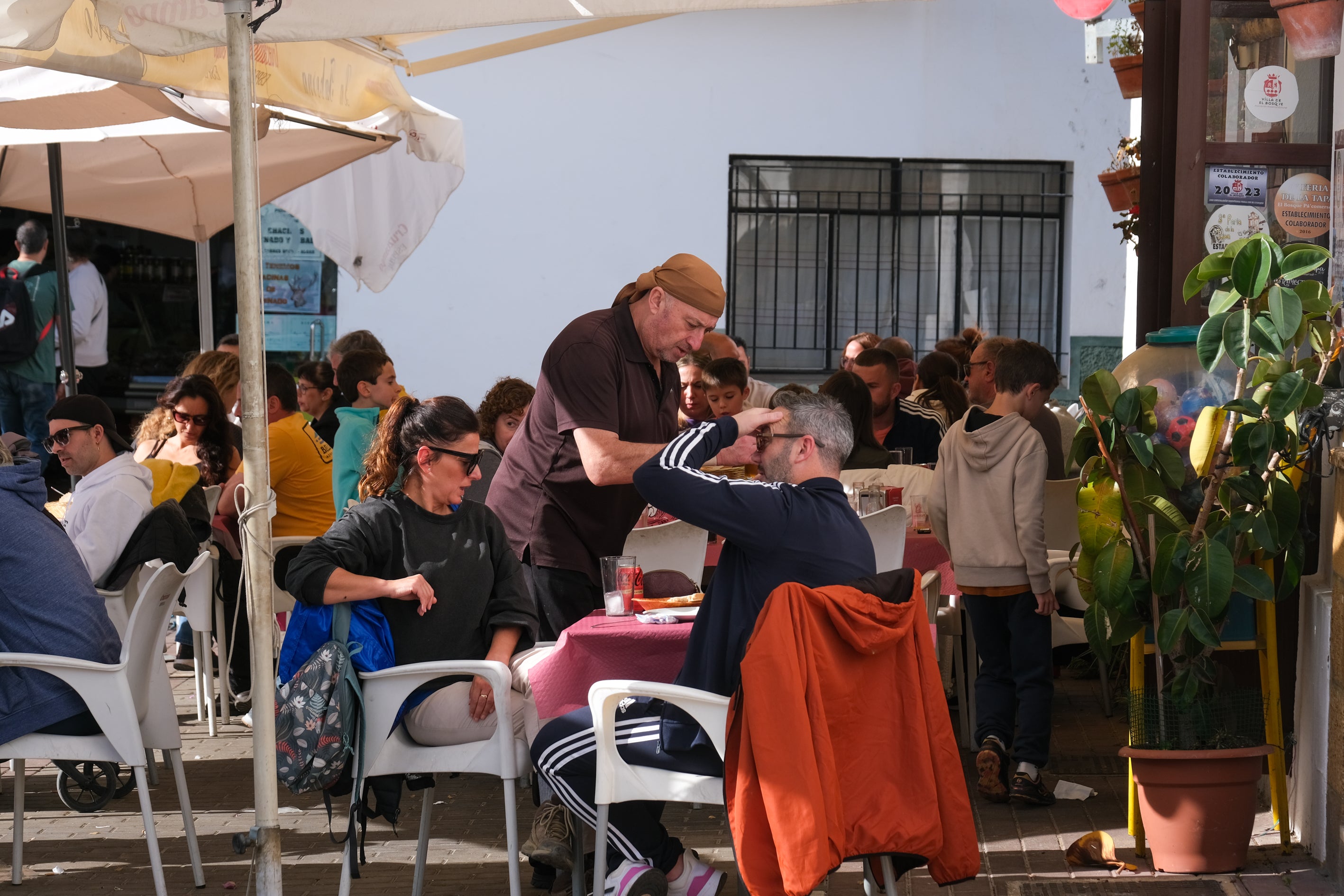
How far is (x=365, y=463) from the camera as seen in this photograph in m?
4.17

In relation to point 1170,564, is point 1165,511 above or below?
above

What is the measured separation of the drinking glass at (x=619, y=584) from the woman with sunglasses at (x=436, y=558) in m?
0.24

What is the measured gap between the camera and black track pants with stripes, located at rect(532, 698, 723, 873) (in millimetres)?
3629

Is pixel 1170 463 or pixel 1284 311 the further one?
pixel 1170 463

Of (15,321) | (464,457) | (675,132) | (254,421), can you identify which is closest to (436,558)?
(464,457)

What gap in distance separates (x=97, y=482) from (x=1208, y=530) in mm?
3887

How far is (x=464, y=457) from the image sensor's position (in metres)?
4.09

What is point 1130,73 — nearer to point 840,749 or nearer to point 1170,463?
point 1170,463

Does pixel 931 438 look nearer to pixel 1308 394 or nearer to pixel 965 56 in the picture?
pixel 1308 394

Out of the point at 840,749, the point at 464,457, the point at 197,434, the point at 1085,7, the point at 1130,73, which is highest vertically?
the point at 1085,7

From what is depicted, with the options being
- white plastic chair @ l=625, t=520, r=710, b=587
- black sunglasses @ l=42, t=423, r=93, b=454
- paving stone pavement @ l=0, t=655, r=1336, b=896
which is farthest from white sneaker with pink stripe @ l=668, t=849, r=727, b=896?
black sunglasses @ l=42, t=423, r=93, b=454

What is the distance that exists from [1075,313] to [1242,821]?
795 centimetres

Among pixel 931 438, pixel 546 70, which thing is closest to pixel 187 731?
pixel 931 438

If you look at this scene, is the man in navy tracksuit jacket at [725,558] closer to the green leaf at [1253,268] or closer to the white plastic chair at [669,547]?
the green leaf at [1253,268]
